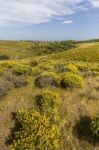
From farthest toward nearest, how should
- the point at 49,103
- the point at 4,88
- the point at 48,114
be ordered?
1. the point at 4,88
2. the point at 49,103
3. the point at 48,114

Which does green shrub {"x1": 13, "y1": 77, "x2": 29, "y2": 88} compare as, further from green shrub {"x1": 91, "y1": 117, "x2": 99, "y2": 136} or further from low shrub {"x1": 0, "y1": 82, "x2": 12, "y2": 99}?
green shrub {"x1": 91, "y1": 117, "x2": 99, "y2": 136}

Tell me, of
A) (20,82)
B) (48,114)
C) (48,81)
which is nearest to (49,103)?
(48,114)

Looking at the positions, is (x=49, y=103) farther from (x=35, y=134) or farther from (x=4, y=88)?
(x=4, y=88)

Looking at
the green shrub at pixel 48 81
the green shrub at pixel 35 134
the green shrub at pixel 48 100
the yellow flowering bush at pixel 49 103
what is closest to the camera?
the green shrub at pixel 35 134

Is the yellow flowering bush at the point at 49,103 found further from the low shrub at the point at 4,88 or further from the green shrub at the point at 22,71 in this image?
the green shrub at the point at 22,71

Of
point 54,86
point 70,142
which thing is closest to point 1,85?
point 54,86

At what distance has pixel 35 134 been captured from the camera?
28.2 ft

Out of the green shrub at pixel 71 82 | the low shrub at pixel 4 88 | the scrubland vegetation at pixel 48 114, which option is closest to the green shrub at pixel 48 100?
the scrubland vegetation at pixel 48 114

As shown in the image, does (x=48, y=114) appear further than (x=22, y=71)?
No

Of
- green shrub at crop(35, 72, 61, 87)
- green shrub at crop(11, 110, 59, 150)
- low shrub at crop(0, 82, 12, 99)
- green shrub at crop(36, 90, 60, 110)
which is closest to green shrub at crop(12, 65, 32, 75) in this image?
green shrub at crop(35, 72, 61, 87)

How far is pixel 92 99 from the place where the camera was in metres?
11.3

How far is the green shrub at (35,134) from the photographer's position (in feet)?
27.7

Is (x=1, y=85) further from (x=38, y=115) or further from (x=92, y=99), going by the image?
(x=92, y=99)

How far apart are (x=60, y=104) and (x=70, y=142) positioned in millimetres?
1874
